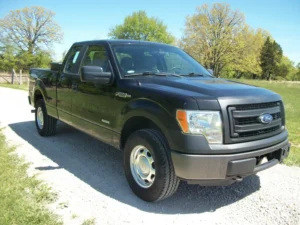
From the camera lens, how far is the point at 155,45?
4512 mm

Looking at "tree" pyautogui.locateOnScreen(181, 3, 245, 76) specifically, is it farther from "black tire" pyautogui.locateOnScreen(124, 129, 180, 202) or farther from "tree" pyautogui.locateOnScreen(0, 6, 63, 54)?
"black tire" pyautogui.locateOnScreen(124, 129, 180, 202)

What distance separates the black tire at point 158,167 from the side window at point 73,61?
223cm

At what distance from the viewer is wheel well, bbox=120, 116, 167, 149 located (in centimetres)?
325

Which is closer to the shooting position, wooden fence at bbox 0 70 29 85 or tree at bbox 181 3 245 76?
wooden fence at bbox 0 70 29 85

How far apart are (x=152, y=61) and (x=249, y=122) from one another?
179 centimetres

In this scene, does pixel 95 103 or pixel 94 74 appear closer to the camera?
pixel 94 74

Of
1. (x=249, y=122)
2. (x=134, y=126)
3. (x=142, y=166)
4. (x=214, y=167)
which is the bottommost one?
(x=142, y=166)

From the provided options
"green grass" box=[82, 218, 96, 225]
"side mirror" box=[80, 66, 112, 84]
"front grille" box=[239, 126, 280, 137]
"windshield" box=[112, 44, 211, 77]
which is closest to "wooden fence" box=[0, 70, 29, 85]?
"windshield" box=[112, 44, 211, 77]

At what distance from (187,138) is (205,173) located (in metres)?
0.41

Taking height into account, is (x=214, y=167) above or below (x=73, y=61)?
below

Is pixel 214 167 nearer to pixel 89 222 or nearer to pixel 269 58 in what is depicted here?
pixel 89 222

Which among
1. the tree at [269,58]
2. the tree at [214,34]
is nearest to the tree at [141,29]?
the tree at [214,34]

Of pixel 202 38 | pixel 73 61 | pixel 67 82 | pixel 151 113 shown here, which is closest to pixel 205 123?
pixel 151 113

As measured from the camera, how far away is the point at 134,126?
3.51m
